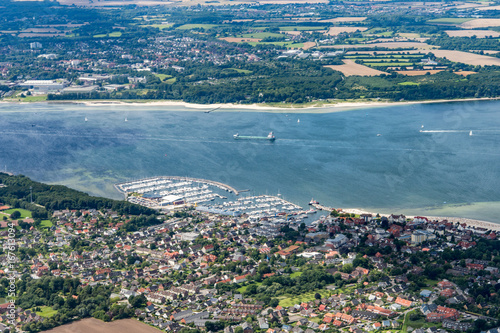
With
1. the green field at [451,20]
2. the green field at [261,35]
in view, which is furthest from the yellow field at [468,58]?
the green field at [261,35]

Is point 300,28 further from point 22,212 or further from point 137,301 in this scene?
point 137,301

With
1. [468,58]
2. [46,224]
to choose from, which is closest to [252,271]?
[46,224]

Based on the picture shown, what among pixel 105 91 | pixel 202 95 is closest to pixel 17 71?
pixel 105 91

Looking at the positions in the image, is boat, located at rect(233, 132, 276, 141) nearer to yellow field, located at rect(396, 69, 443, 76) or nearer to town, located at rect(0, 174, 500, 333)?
town, located at rect(0, 174, 500, 333)

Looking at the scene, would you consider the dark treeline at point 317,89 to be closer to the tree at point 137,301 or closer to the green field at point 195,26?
the green field at point 195,26

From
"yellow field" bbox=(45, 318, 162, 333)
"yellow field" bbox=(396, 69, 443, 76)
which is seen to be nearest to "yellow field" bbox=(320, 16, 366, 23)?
"yellow field" bbox=(396, 69, 443, 76)
